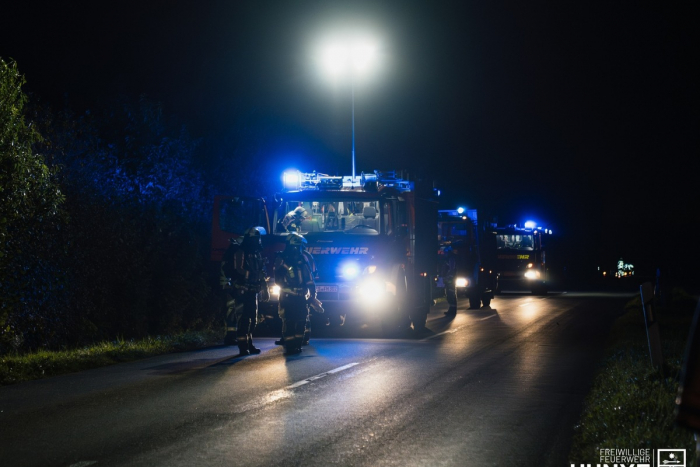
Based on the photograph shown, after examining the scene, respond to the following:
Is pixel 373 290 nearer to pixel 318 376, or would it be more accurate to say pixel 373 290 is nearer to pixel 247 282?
pixel 247 282

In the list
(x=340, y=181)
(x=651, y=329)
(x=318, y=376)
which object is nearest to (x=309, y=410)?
(x=318, y=376)

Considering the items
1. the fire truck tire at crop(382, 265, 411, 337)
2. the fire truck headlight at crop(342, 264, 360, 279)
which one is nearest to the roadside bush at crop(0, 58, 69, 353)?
the fire truck headlight at crop(342, 264, 360, 279)

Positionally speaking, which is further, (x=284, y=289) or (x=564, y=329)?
(x=564, y=329)

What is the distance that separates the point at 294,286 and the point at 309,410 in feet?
19.4

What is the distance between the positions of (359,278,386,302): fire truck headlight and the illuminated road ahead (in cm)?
239

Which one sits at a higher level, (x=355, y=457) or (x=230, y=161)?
(x=230, y=161)

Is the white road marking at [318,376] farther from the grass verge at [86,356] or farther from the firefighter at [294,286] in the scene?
the grass verge at [86,356]

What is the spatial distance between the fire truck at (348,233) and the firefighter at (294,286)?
176 centimetres

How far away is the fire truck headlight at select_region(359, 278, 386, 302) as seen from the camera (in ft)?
57.2

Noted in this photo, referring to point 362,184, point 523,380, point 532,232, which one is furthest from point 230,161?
point 532,232

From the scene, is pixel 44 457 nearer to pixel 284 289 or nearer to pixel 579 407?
pixel 579 407

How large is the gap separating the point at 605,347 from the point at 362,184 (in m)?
5.93

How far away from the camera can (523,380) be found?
36.9ft

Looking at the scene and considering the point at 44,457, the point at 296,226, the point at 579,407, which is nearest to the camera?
the point at 44,457
